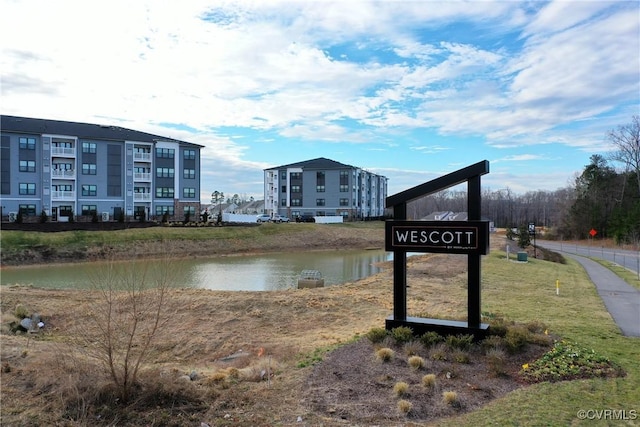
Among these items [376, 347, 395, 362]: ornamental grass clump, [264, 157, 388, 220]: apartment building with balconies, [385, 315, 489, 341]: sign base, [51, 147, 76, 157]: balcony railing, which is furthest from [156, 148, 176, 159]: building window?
[376, 347, 395, 362]: ornamental grass clump

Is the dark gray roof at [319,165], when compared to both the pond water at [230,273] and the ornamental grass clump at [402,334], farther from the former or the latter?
the ornamental grass clump at [402,334]

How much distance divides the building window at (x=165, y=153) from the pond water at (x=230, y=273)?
24.8m

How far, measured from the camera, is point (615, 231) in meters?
57.1

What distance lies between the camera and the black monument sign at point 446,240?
905 centimetres

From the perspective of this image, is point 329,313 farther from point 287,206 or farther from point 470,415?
point 287,206

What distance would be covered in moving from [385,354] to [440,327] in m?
1.67

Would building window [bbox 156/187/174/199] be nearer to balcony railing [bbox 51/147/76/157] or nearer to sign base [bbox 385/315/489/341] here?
balcony railing [bbox 51/147/76/157]

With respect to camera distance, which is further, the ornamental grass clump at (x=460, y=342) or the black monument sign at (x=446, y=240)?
the black monument sign at (x=446, y=240)

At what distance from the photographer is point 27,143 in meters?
52.6

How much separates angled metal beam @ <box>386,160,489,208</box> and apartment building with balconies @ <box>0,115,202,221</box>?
47692mm

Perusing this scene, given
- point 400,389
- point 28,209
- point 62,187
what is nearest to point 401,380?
point 400,389

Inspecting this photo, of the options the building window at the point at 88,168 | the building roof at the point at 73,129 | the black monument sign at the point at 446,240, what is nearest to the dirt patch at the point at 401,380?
the black monument sign at the point at 446,240

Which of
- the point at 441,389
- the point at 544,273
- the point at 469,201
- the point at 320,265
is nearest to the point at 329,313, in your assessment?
the point at 469,201

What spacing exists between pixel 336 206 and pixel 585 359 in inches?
3097
